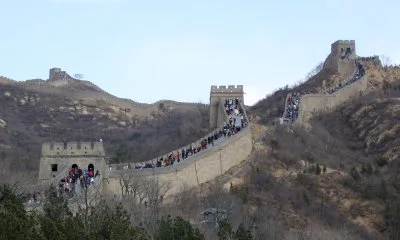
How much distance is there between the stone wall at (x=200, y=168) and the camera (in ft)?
152

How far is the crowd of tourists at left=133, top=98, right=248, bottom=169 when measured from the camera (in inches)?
1938

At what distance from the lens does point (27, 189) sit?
41.1 meters

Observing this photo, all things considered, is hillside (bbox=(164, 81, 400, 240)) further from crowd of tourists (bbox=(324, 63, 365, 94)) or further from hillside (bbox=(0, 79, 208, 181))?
hillside (bbox=(0, 79, 208, 181))

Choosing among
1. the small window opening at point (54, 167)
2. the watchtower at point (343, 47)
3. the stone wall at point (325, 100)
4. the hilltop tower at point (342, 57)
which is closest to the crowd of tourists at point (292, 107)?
the stone wall at point (325, 100)

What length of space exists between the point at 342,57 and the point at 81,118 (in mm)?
37463

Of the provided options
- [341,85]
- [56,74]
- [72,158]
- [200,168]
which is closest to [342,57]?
[341,85]

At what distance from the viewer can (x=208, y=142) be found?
2096 inches

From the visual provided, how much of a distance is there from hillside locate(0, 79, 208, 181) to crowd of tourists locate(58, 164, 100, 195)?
31.5 metres

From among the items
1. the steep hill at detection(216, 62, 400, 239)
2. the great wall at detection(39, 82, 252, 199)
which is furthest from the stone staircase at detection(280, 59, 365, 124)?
the great wall at detection(39, 82, 252, 199)

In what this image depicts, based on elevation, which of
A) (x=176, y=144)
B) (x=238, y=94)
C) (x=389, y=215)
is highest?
(x=238, y=94)

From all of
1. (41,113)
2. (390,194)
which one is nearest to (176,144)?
(390,194)

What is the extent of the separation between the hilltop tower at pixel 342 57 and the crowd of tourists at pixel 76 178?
42828 mm

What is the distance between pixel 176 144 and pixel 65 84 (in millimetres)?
57343

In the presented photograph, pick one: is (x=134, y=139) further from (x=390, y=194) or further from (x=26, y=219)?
(x=26, y=219)
